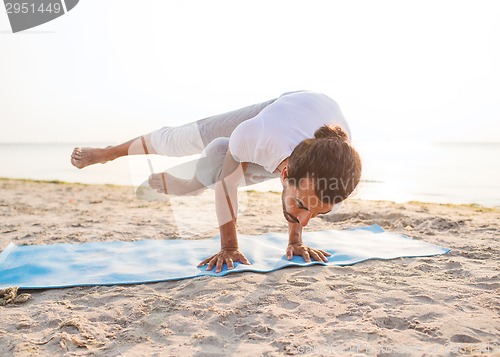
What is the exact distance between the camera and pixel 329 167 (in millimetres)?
2074

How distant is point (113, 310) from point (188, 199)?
12.0 ft

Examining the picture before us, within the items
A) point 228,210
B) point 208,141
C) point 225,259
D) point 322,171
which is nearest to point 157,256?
point 225,259

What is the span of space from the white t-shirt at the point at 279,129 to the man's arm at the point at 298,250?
0.59 m

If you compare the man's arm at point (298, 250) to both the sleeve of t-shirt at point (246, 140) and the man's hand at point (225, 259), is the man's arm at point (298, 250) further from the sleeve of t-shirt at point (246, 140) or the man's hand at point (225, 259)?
the sleeve of t-shirt at point (246, 140)

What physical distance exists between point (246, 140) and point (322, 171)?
0.54 metres

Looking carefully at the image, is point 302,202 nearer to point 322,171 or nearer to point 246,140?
point 322,171

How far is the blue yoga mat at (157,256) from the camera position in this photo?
2.59 metres

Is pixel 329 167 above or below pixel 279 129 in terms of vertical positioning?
below

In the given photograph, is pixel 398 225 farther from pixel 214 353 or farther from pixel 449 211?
pixel 214 353

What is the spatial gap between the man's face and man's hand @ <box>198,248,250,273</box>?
1.67 ft

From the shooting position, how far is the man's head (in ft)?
6.82

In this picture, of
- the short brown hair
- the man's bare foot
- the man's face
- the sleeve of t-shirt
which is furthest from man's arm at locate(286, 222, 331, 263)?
the man's bare foot

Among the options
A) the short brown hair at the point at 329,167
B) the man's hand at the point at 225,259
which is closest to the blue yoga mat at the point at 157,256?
the man's hand at the point at 225,259

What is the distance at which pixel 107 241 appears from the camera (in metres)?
3.50
